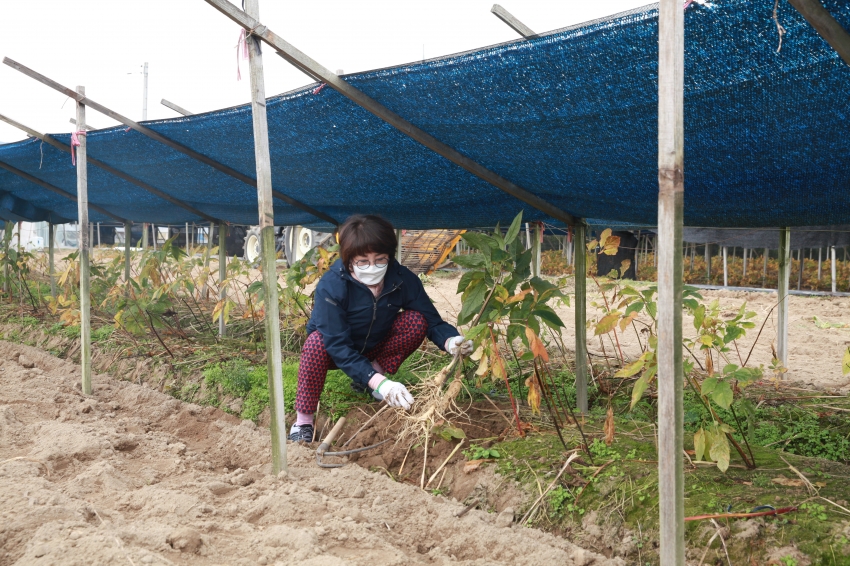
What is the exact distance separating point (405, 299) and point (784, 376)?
2842 mm

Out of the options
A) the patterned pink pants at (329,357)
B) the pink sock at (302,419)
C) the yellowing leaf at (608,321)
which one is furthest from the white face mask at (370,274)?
the yellowing leaf at (608,321)

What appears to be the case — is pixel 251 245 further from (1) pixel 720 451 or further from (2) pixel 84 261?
(1) pixel 720 451

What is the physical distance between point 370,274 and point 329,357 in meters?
0.50

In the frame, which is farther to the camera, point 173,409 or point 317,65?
point 173,409

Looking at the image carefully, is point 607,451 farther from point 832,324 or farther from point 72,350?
point 832,324

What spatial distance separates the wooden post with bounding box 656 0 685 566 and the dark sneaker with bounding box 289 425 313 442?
221 cm

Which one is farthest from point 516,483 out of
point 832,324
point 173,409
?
point 832,324

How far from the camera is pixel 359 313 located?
3.62 metres

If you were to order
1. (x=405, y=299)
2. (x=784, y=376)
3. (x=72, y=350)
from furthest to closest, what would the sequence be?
(x=72, y=350), (x=784, y=376), (x=405, y=299)

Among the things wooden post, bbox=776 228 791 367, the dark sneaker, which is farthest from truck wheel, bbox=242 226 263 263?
wooden post, bbox=776 228 791 367

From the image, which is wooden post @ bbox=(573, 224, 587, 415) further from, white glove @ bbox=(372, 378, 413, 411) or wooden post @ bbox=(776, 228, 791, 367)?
wooden post @ bbox=(776, 228, 791, 367)

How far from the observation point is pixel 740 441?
3.21 metres

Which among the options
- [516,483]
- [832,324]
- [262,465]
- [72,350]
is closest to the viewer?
[516,483]

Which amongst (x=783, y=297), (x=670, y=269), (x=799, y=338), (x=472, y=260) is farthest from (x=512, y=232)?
(x=799, y=338)
